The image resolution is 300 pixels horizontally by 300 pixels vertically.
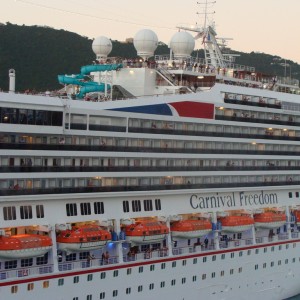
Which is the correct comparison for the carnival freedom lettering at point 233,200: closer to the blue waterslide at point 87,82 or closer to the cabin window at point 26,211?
the blue waterslide at point 87,82

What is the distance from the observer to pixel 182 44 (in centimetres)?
3375

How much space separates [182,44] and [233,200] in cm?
885

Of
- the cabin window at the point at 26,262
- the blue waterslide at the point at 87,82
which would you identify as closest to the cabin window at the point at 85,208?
the cabin window at the point at 26,262

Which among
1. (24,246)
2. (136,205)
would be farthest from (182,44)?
(24,246)

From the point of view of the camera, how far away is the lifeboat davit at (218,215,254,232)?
2877 cm

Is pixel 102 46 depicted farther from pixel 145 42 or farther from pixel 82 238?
pixel 82 238

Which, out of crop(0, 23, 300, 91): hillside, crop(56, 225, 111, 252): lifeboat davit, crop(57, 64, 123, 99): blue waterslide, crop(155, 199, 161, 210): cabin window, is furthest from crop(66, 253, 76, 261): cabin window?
crop(0, 23, 300, 91): hillside

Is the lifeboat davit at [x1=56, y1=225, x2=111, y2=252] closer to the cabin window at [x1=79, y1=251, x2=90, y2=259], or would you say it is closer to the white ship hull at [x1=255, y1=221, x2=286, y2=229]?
the cabin window at [x1=79, y1=251, x2=90, y2=259]

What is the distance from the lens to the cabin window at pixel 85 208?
2361 centimetres

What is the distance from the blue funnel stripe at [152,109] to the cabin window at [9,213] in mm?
5947

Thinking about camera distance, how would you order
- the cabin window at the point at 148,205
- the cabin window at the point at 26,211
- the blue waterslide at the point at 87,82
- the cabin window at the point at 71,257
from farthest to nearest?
the blue waterslide at the point at 87,82 < the cabin window at the point at 148,205 < the cabin window at the point at 71,257 < the cabin window at the point at 26,211

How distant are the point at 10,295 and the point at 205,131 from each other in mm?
11364

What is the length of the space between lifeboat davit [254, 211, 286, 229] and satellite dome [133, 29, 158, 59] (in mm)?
9786

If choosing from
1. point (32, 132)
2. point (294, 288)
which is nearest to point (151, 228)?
point (32, 132)
